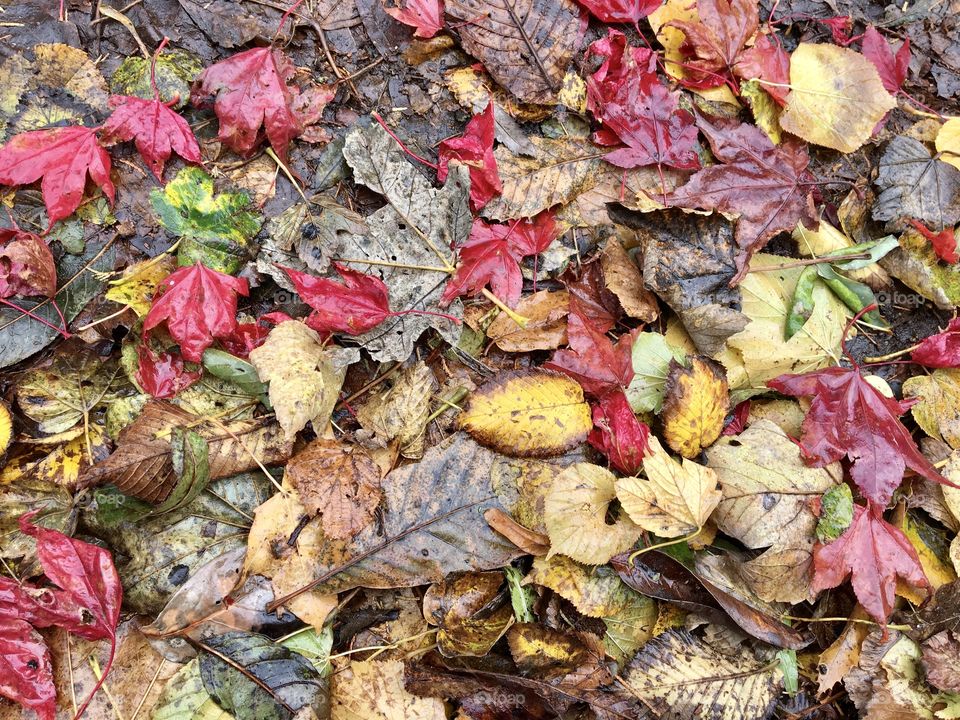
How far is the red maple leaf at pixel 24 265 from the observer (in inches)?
78.3

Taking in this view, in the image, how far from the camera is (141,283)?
2.07 meters

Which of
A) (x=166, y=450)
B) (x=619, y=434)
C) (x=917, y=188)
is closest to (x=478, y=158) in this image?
(x=619, y=434)

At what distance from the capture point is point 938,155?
2439 millimetres

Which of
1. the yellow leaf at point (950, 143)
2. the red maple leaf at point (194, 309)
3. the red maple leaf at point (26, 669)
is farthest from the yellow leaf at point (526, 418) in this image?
the yellow leaf at point (950, 143)

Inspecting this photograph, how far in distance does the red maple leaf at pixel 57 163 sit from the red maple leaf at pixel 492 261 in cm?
119

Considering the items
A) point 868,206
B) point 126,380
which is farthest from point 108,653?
point 868,206

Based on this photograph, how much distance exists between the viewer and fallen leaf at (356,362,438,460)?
2.08m

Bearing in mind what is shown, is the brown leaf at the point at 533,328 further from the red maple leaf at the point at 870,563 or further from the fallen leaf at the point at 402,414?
the red maple leaf at the point at 870,563

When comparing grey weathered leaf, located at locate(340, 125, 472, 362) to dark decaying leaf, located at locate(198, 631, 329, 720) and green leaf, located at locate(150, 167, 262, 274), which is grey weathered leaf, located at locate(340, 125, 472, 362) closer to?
green leaf, located at locate(150, 167, 262, 274)

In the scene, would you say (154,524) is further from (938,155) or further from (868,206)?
(938,155)

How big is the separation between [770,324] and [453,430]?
3.78 feet

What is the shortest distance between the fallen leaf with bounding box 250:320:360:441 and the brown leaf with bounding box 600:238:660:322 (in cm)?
89

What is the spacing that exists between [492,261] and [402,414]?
590 mm

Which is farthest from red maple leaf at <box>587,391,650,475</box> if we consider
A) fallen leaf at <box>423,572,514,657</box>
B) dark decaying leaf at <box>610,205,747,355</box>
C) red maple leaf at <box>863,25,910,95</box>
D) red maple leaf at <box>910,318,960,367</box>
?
red maple leaf at <box>863,25,910,95</box>
